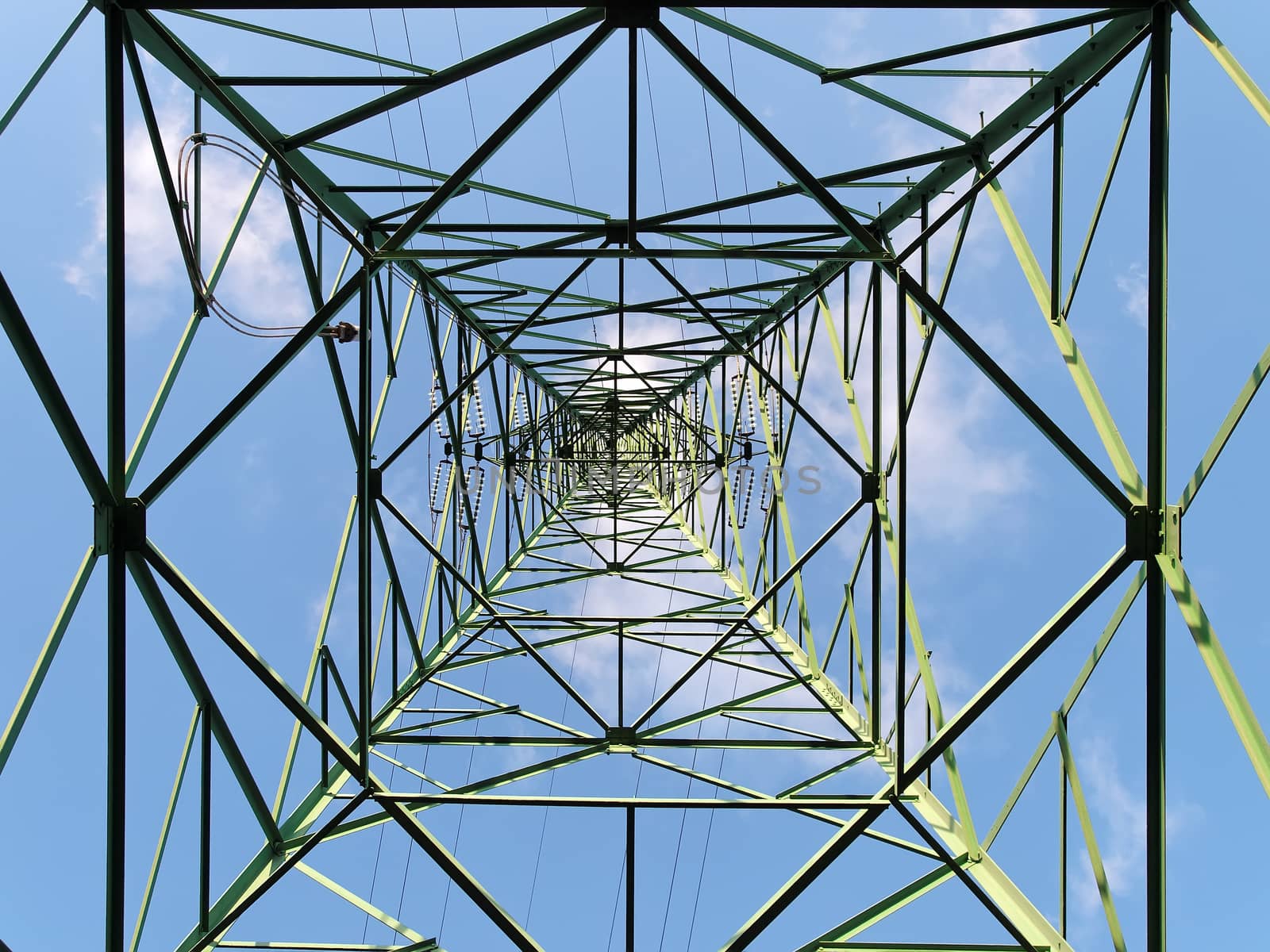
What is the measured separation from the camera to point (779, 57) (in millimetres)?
8750

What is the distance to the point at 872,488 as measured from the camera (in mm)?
10422

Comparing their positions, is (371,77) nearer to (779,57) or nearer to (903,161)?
(779,57)
